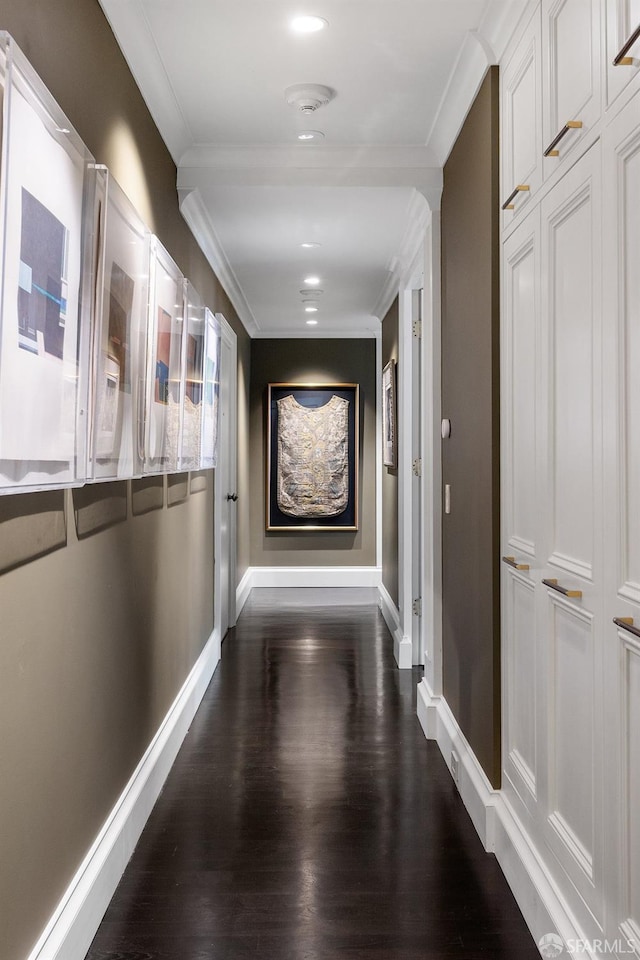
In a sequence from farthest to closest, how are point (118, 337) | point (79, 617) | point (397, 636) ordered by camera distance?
point (397, 636) → point (118, 337) → point (79, 617)

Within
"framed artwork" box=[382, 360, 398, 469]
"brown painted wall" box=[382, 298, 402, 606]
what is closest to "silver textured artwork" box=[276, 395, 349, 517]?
"brown painted wall" box=[382, 298, 402, 606]

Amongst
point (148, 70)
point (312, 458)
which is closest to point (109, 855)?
point (148, 70)

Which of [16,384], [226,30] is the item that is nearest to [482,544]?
[16,384]

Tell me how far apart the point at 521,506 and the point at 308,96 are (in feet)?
5.48

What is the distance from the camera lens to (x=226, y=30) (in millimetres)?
2309

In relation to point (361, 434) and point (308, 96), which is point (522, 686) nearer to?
point (308, 96)

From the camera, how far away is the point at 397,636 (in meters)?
4.75

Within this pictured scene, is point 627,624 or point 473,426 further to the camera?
point 473,426

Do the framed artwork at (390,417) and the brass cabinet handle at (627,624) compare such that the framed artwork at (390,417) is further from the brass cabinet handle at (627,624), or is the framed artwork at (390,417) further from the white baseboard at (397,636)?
the brass cabinet handle at (627,624)

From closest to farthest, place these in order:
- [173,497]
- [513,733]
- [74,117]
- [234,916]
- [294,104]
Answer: [74,117] → [234,916] → [513,733] → [294,104] → [173,497]

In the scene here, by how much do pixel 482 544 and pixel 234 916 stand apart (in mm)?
1295

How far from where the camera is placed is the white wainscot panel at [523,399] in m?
1.97

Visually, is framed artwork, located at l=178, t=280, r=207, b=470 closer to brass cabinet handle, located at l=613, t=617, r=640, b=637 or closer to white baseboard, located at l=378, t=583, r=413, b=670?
white baseboard, located at l=378, t=583, r=413, b=670

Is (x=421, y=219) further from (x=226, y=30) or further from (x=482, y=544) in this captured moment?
(x=482, y=544)
